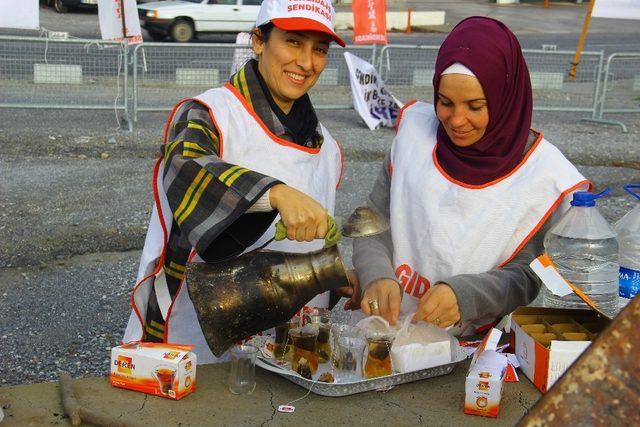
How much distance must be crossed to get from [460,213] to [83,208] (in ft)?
15.2

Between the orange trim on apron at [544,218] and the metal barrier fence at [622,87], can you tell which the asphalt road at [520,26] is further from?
the orange trim on apron at [544,218]

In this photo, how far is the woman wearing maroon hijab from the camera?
237 cm

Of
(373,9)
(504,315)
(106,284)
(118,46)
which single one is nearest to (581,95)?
(373,9)

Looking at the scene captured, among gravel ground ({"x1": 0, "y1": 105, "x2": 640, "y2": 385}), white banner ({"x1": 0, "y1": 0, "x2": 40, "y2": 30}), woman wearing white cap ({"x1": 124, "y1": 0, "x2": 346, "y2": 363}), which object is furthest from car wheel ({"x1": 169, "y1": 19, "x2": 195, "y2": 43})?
woman wearing white cap ({"x1": 124, "y1": 0, "x2": 346, "y2": 363})

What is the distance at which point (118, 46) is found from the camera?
9773mm

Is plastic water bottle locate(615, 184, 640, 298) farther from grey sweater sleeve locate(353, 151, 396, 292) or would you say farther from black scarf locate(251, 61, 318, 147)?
black scarf locate(251, 61, 318, 147)

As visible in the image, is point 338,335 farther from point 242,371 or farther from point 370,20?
point 370,20

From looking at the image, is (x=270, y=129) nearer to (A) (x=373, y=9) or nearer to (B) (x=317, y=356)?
(B) (x=317, y=356)

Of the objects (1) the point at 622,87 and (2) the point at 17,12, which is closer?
(2) the point at 17,12

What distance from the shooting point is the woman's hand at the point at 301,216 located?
1.92m

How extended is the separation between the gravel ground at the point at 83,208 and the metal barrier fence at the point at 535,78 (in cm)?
91

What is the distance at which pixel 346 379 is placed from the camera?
7.32 feet

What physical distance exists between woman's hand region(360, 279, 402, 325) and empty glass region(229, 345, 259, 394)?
0.37 meters

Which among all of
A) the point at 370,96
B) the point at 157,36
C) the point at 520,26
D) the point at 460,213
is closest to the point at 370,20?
the point at 370,96
